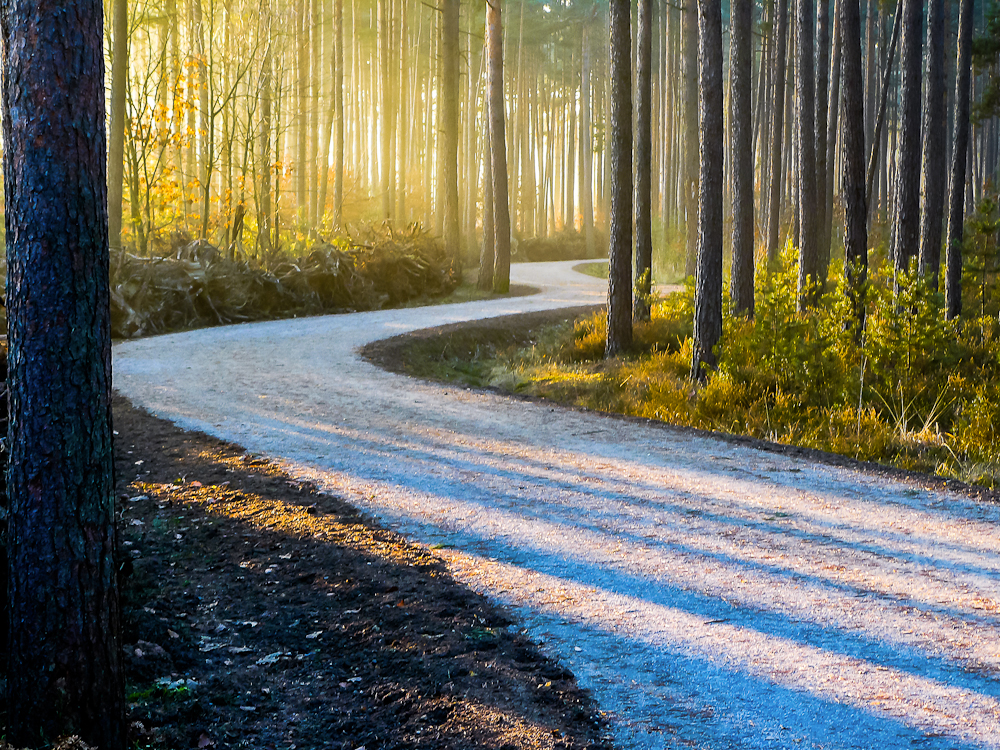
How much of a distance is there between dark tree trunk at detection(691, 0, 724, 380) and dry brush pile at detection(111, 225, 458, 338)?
9.33 m

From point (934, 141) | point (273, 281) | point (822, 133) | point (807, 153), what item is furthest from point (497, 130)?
point (934, 141)

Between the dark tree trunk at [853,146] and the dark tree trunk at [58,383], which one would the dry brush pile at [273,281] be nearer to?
the dark tree trunk at [853,146]

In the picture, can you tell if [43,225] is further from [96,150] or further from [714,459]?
[714,459]

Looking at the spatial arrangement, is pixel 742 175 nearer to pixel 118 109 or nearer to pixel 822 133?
pixel 822 133

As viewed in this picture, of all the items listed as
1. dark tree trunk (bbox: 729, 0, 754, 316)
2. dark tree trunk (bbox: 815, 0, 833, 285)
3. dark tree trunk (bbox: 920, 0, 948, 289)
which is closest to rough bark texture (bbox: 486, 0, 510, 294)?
dark tree trunk (bbox: 815, 0, 833, 285)

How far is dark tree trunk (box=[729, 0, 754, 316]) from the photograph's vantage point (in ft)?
43.8

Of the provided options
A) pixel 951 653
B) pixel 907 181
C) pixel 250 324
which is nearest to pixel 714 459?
pixel 951 653

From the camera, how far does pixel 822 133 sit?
52.1 feet

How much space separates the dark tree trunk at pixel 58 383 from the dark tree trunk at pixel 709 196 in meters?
8.22

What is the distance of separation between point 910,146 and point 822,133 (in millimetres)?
1685

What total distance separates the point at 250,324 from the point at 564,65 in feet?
132

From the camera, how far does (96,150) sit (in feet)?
9.19

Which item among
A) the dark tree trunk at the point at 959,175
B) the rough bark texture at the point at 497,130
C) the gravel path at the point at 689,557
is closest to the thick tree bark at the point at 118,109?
the rough bark texture at the point at 497,130

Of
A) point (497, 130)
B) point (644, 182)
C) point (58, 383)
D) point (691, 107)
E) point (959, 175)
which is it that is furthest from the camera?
point (691, 107)
